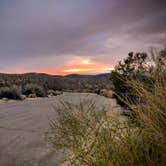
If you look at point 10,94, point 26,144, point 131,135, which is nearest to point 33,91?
point 10,94

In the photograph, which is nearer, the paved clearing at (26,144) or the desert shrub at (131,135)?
the desert shrub at (131,135)

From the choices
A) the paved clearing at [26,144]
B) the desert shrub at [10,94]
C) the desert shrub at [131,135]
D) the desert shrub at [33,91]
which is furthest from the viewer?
the desert shrub at [33,91]

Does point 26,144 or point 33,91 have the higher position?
point 33,91

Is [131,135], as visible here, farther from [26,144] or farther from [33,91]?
[33,91]

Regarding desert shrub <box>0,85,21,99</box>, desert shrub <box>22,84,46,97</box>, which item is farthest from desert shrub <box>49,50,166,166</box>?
desert shrub <box>22,84,46,97</box>

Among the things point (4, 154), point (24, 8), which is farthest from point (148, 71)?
point (24, 8)

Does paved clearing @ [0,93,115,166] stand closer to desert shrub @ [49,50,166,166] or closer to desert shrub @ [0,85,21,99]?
desert shrub @ [49,50,166,166]

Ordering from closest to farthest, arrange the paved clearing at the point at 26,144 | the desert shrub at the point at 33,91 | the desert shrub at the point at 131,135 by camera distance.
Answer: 1. the desert shrub at the point at 131,135
2. the paved clearing at the point at 26,144
3. the desert shrub at the point at 33,91

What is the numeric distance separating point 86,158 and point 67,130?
0.78 m

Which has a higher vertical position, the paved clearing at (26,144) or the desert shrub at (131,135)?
the desert shrub at (131,135)

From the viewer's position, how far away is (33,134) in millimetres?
9875

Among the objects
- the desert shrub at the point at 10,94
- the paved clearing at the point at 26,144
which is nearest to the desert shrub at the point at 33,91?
the desert shrub at the point at 10,94

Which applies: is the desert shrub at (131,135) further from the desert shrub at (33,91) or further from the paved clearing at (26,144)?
the desert shrub at (33,91)

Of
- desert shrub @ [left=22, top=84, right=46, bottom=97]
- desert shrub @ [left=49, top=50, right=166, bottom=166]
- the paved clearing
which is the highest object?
desert shrub @ [left=49, top=50, right=166, bottom=166]
